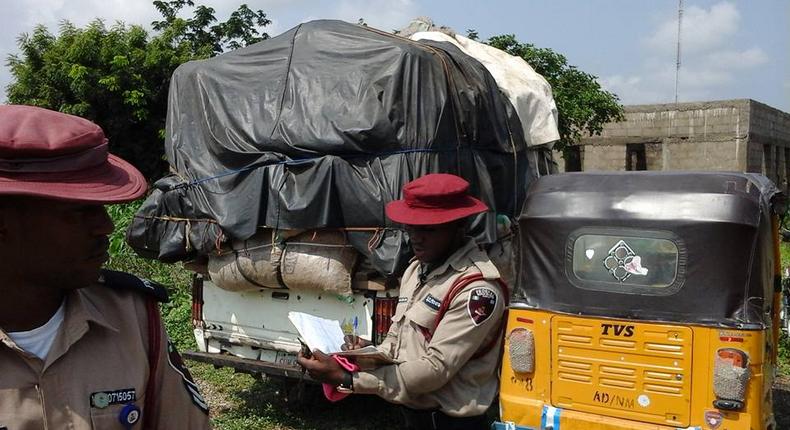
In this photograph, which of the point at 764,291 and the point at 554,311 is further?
the point at 554,311

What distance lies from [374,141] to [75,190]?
3.57 m

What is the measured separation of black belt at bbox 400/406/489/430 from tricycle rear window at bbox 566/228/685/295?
4.47 feet

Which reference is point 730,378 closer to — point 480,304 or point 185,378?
point 480,304

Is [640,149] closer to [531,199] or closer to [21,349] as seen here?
[531,199]

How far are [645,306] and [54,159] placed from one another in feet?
11.2

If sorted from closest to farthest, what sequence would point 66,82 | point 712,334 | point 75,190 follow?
point 75,190
point 712,334
point 66,82

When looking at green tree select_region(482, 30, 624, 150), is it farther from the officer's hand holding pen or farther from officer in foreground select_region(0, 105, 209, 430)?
officer in foreground select_region(0, 105, 209, 430)

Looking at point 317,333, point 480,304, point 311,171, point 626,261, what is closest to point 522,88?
point 311,171

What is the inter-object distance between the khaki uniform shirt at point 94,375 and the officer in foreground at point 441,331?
1.42 meters

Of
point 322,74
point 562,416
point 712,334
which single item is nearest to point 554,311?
point 562,416

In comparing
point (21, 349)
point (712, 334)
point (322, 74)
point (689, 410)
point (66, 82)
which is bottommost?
point (689, 410)

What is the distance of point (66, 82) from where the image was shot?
14.0m

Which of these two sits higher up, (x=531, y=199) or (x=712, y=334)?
(x=531, y=199)

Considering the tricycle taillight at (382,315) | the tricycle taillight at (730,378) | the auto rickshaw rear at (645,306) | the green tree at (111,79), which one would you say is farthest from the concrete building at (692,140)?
the tricycle taillight at (730,378)
